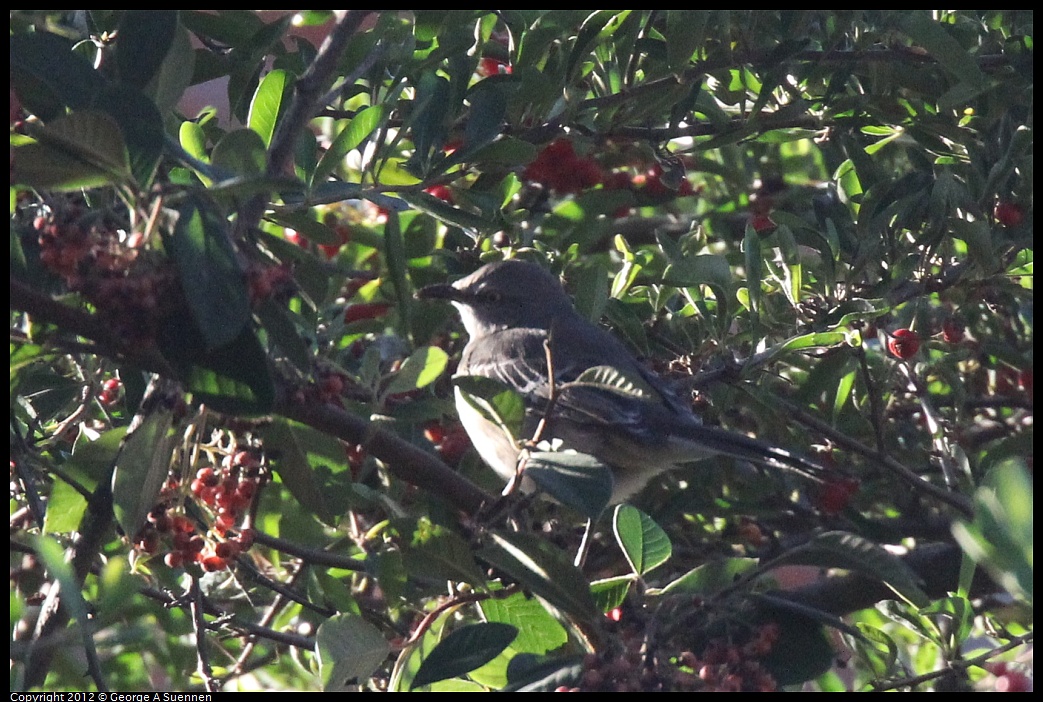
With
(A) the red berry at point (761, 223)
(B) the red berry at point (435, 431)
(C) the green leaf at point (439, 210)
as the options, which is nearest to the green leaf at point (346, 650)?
(C) the green leaf at point (439, 210)

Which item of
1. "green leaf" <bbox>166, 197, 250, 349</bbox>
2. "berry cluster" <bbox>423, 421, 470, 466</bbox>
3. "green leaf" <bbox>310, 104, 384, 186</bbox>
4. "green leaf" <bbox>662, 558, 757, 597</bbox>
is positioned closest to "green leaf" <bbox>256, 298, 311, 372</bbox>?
"green leaf" <bbox>166, 197, 250, 349</bbox>

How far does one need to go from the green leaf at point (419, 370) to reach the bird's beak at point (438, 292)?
107cm

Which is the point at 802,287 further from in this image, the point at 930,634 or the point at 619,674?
the point at 619,674

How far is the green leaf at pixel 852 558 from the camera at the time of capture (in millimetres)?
2492

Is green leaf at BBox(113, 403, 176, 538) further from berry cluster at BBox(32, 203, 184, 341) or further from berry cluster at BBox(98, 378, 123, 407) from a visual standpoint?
berry cluster at BBox(98, 378, 123, 407)

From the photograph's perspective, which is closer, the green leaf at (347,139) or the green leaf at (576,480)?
the green leaf at (576,480)

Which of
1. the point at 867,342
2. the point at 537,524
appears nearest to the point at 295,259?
the point at 537,524

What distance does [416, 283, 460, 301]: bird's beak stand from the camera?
4145mm

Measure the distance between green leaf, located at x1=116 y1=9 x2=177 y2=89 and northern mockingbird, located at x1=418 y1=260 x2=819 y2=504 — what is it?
5.29ft

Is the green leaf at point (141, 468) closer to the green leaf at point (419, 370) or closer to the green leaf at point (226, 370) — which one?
the green leaf at point (226, 370)

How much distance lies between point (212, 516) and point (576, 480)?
116 cm

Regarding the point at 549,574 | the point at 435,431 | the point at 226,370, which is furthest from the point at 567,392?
the point at 226,370

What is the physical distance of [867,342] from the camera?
4.75m
